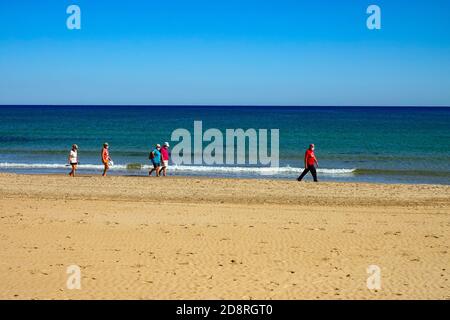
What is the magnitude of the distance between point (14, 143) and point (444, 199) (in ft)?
129

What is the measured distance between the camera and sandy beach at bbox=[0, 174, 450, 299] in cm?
854

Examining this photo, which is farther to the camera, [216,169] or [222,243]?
[216,169]

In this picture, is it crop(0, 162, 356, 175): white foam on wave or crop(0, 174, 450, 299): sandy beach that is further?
crop(0, 162, 356, 175): white foam on wave

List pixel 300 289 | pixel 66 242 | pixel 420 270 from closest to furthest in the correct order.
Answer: pixel 300 289 → pixel 420 270 → pixel 66 242

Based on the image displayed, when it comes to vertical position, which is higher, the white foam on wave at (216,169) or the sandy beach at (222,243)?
the white foam on wave at (216,169)

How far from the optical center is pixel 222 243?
11.3 meters

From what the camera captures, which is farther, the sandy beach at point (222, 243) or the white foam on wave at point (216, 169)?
the white foam on wave at point (216, 169)

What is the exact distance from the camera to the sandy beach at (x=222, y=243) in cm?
854

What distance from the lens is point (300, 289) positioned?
8.49m

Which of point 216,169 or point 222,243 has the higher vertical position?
point 216,169

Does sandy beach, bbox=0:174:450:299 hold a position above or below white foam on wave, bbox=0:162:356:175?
below
